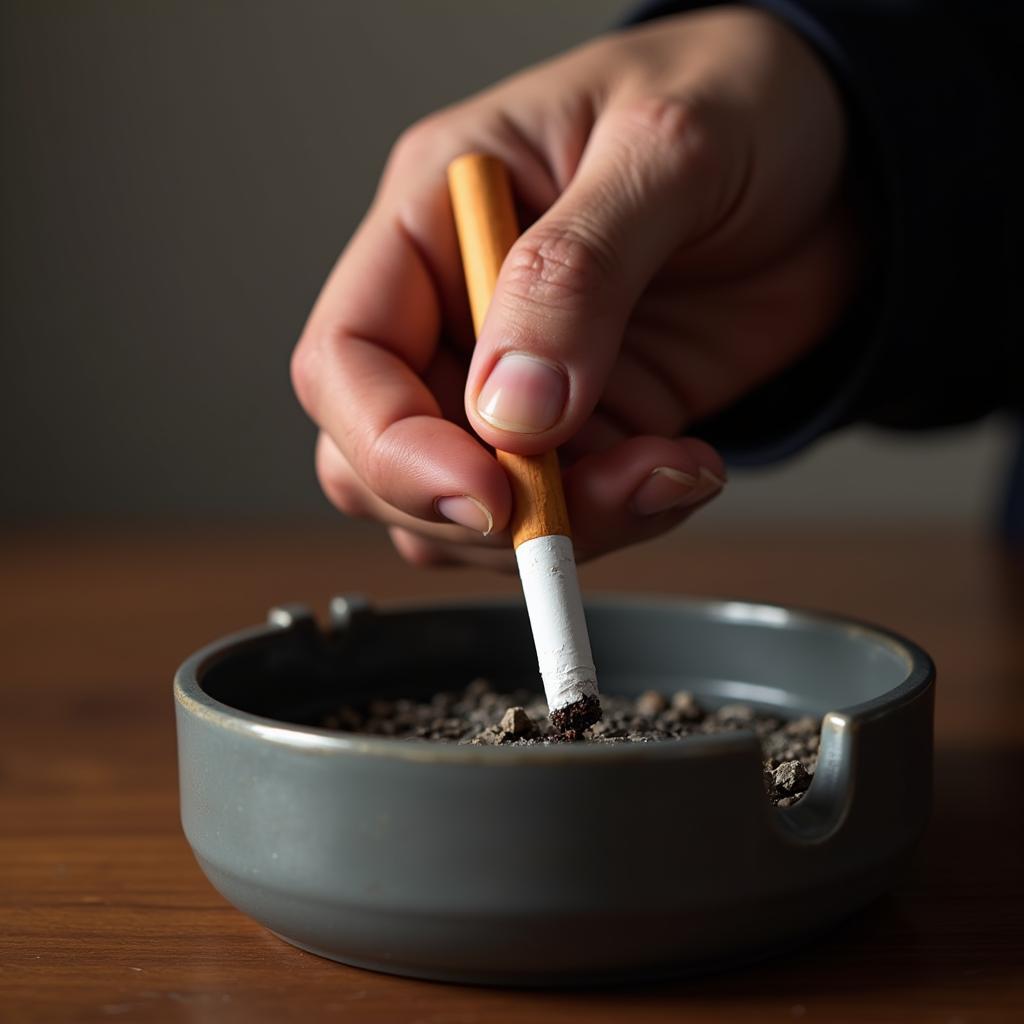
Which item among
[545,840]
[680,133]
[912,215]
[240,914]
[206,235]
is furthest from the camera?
[206,235]

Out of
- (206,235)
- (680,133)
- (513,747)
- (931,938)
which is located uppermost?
(680,133)

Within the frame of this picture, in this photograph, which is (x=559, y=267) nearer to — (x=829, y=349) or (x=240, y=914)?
(x=240, y=914)

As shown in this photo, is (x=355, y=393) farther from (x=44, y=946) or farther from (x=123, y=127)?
(x=123, y=127)

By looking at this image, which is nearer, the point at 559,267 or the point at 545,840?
the point at 545,840

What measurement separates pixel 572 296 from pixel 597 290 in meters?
0.02

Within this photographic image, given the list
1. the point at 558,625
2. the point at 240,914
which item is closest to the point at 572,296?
the point at 558,625

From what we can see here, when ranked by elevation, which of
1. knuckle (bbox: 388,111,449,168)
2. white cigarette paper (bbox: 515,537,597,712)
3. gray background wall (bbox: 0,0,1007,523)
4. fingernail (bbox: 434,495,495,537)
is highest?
knuckle (bbox: 388,111,449,168)

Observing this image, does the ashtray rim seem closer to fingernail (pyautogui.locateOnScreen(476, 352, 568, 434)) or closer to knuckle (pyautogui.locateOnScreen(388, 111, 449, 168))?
fingernail (pyautogui.locateOnScreen(476, 352, 568, 434))

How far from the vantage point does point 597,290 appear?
497 millimetres

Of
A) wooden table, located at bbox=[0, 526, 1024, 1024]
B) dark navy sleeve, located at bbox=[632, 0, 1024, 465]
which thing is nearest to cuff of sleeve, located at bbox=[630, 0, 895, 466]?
Answer: dark navy sleeve, located at bbox=[632, 0, 1024, 465]

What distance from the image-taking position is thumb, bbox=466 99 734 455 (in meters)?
0.48

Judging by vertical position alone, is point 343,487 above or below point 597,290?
below

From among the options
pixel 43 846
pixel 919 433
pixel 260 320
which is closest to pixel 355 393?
pixel 43 846

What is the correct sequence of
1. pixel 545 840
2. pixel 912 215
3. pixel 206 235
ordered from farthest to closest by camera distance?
pixel 206 235, pixel 912 215, pixel 545 840
